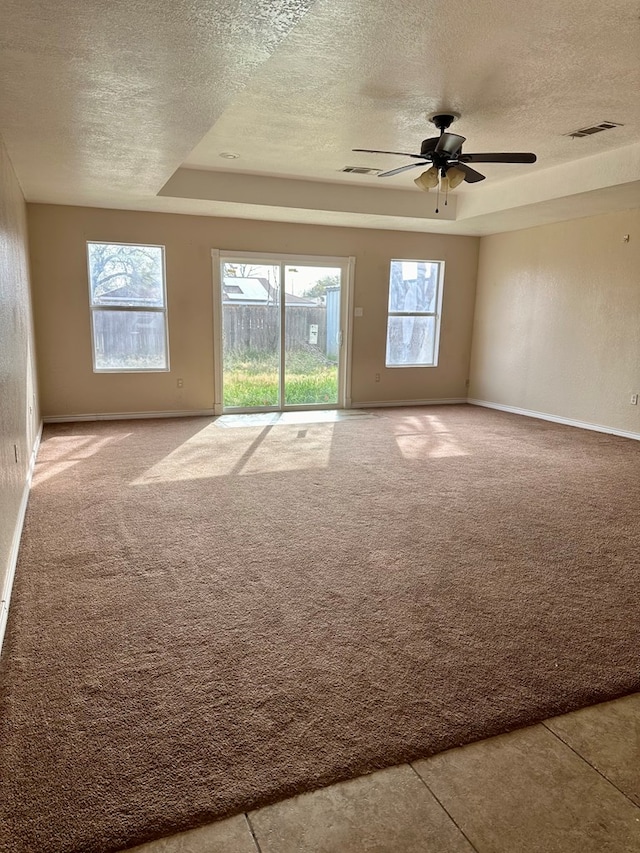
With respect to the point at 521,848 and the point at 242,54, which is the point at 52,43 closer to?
the point at 242,54

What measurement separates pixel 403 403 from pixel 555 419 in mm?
2104

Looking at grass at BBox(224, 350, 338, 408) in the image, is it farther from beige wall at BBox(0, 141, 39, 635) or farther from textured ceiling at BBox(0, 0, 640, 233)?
beige wall at BBox(0, 141, 39, 635)


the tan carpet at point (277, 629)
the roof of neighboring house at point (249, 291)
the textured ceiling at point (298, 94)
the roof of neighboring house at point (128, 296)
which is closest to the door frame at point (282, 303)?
the roof of neighboring house at point (249, 291)

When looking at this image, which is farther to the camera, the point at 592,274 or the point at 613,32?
the point at 592,274

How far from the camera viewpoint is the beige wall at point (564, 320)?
604 cm

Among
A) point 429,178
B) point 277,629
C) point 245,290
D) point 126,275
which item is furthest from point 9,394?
point 245,290

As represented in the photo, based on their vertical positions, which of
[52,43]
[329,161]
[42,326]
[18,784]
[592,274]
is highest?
[329,161]

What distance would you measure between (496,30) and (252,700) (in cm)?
341

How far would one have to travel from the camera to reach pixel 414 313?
7953 millimetres

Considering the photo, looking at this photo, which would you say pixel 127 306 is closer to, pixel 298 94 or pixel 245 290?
pixel 245 290

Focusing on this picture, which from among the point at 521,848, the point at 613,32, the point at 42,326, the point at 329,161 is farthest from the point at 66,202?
the point at 521,848

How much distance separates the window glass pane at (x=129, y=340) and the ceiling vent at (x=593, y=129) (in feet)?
15.5

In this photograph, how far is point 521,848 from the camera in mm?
1365

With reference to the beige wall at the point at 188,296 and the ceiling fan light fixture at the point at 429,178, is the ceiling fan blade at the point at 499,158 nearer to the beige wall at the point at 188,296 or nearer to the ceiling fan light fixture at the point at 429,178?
the ceiling fan light fixture at the point at 429,178
